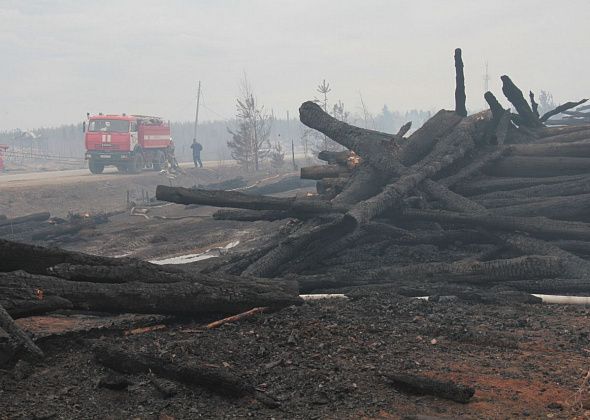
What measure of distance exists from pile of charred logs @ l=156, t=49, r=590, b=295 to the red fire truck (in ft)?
87.1

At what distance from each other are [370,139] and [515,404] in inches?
319

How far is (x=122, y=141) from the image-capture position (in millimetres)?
37156

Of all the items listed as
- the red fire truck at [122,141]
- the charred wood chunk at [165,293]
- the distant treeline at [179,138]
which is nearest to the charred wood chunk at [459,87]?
the charred wood chunk at [165,293]

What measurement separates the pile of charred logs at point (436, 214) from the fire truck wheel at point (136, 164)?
27.7 meters

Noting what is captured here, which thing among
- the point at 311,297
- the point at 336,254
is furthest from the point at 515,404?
the point at 336,254

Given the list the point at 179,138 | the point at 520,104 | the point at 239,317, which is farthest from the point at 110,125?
the point at 179,138

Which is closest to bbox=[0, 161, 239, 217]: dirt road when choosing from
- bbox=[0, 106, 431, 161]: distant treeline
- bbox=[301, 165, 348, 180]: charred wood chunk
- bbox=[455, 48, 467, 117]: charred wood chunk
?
bbox=[301, 165, 348, 180]: charred wood chunk

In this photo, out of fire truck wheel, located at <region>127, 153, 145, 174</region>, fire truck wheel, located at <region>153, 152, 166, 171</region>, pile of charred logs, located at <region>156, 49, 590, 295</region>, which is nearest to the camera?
pile of charred logs, located at <region>156, 49, 590, 295</region>

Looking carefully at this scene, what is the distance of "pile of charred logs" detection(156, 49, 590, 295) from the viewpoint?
909 centimetres

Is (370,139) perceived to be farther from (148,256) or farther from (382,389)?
(382,389)

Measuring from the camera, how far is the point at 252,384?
4.88 meters

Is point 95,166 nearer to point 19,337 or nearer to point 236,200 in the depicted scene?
point 236,200

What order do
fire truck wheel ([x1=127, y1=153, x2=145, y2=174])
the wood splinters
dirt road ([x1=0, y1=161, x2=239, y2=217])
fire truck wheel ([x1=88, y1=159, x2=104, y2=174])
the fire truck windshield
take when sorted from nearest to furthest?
1. the wood splinters
2. dirt road ([x1=0, y1=161, x2=239, y2=217])
3. the fire truck windshield
4. fire truck wheel ([x1=88, y1=159, x2=104, y2=174])
5. fire truck wheel ([x1=127, y1=153, x2=145, y2=174])

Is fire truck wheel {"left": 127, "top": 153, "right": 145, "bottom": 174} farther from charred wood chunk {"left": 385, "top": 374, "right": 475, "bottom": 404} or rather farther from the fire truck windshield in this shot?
charred wood chunk {"left": 385, "top": 374, "right": 475, "bottom": 404}
